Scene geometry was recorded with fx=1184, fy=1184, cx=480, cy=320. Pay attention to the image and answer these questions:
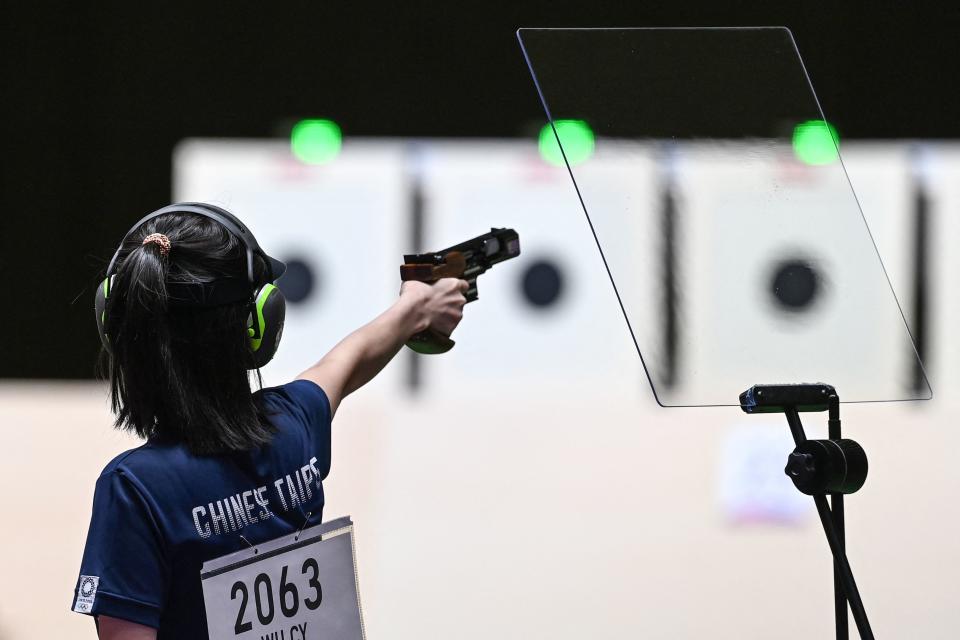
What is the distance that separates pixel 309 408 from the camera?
4.00 ft

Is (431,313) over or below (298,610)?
over

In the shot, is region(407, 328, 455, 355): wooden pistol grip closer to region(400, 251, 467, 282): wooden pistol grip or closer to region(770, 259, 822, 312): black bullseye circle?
region(400, 251, 467, 282): wooden pistol grip

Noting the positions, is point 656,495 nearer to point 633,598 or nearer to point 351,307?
point 633,598

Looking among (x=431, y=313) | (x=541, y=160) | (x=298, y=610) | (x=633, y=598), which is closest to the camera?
(x=298, y=610)

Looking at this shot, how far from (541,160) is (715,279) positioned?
2355mm

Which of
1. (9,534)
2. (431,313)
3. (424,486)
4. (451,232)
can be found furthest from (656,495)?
(431,313)

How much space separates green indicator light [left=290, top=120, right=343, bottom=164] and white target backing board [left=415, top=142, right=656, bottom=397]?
26 cm

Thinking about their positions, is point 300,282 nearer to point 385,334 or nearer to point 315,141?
point 315,141

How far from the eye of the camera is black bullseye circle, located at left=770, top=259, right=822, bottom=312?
3.81ft

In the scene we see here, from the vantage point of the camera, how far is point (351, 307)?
3.56 meters

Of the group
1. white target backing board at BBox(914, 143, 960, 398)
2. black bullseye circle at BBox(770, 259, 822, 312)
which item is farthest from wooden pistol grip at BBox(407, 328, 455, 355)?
white target backing board at BBox(914, 143, 960, 398)

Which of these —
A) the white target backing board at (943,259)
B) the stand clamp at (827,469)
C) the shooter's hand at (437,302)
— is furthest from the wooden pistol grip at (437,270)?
the white target backing board at (943,259)

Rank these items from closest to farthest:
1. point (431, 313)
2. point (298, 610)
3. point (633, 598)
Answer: point (298, 610)
point (431, 313)
point (633, 598)

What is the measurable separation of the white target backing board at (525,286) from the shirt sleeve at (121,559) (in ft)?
8.19
